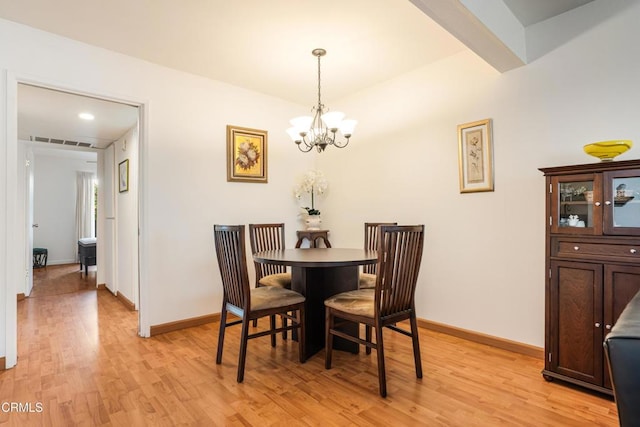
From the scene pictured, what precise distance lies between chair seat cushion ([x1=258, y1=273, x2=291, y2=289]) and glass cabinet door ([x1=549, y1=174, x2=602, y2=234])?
200 centimetres

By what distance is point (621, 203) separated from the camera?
1.90 m

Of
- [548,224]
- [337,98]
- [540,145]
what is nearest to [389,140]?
[337,98]

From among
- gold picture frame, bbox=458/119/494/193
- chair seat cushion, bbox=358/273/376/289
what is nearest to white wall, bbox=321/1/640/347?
gold picture frame, bbox=458/119/494/193

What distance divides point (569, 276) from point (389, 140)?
6.52 feet

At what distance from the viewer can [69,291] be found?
4.90 m

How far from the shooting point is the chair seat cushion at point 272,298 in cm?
224

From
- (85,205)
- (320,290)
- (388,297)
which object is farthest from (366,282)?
(85,205)

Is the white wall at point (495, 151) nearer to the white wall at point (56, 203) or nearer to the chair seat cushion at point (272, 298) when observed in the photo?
the chair seat cushion at point (272, 298)

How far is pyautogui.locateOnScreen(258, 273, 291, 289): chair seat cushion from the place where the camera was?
9.45 ft

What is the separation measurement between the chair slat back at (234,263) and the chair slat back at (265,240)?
784 mm

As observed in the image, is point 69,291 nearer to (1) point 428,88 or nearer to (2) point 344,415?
(2) point 344,415

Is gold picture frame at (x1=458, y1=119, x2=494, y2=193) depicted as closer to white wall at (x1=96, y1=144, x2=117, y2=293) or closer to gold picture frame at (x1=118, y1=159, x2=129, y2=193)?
gold picture frame at (x1=118, y1=159, x2=129, y2=193)

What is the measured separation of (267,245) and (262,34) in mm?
1874

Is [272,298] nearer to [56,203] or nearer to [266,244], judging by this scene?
[266,244]
